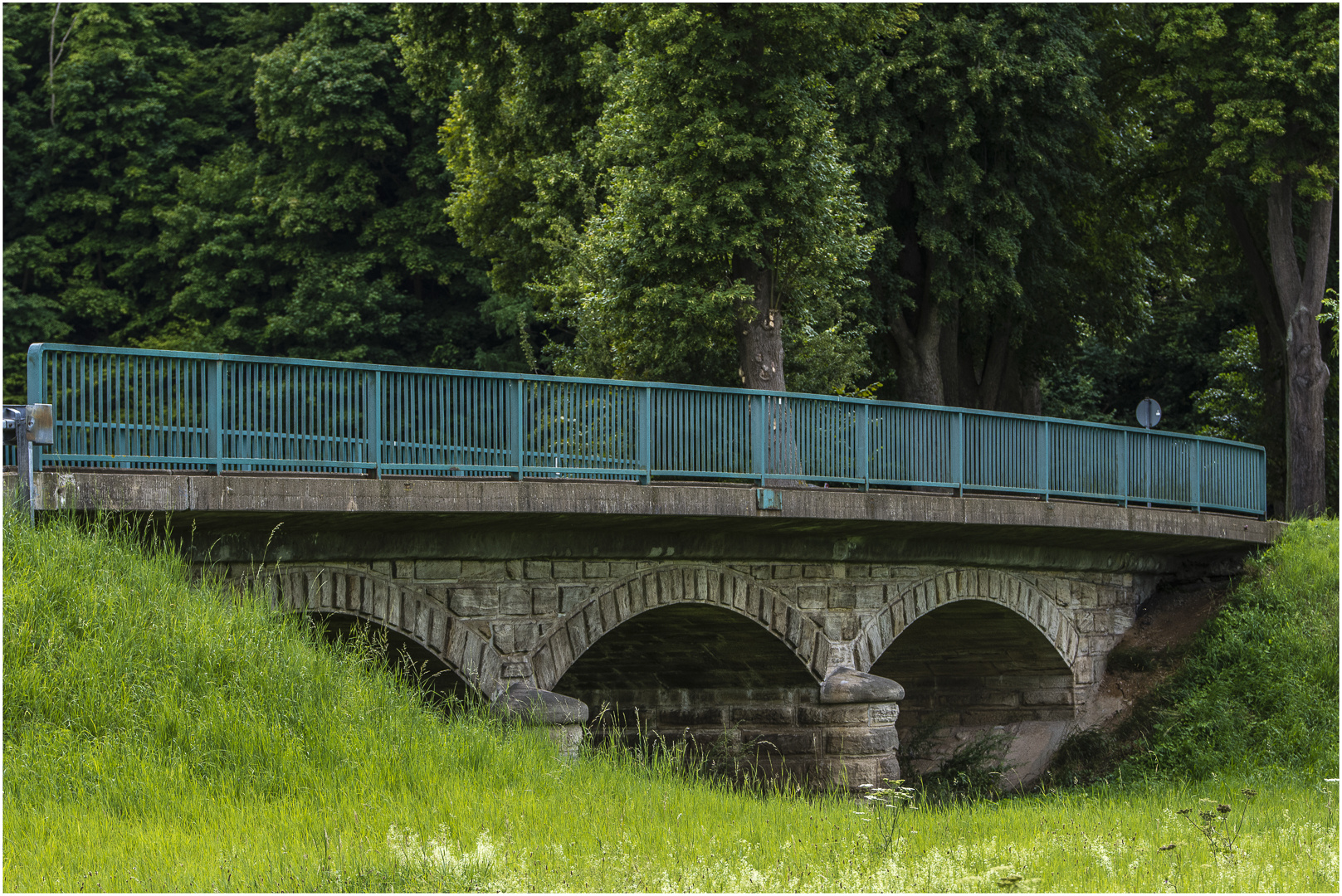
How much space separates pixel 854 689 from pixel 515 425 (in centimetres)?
508

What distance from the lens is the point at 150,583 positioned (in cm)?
948

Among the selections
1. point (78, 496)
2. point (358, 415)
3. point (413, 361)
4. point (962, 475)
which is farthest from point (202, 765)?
point (413, 361)

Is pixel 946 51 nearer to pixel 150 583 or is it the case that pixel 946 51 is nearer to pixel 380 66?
pixel 380 66

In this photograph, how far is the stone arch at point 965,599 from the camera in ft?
50.8

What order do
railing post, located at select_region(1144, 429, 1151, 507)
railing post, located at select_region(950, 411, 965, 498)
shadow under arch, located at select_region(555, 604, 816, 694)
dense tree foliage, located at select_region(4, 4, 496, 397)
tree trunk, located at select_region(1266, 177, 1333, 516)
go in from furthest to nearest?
1. dense tree foliage, located at select_region(4, 4, 496, 397)
2. tree trunk, located at select_region(1266, 177, 1333, 516)
3. railing post, located at select_region(1144, 429, 1151, 507)
4. railing post, located at select_region(950, 411, 965, 498)
5. shadow under arch, located at select_region(555, 604, 816, 694)

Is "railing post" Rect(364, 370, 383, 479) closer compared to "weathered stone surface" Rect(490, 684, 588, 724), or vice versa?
"railing post" Rect(364, 370, 383, 479)

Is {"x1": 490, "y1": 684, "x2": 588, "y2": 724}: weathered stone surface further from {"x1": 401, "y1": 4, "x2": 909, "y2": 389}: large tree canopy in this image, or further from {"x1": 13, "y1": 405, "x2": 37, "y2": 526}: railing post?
{"x1": 401, "y1": 4, "x2": 909, "y2": 389}: large tree canopy

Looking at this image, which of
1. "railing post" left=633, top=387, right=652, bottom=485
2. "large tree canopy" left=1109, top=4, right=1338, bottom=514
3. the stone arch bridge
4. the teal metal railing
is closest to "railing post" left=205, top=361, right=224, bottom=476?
the teal metal railing

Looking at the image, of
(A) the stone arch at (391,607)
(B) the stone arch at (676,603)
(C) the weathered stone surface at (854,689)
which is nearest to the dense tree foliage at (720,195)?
(B) the stone arch at (676,603)

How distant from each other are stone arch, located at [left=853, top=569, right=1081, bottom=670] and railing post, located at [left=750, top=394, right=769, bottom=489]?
9.45 feet

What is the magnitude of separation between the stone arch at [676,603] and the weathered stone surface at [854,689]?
0.15m

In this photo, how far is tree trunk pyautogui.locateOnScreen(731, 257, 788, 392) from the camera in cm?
1694

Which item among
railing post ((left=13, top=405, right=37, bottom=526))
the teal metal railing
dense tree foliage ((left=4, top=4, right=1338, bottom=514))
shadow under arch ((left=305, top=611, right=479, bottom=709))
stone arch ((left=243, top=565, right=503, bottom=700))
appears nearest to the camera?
railing post ((left=13, top=405, right=37, bottom=526))

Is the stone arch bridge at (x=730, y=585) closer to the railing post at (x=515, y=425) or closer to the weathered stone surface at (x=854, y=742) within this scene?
the weathered stone surface at (x=854, y=742)
